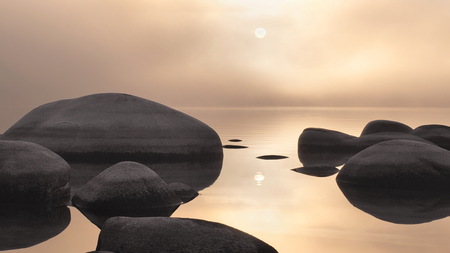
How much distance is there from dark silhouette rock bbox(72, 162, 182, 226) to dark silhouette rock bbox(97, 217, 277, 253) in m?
2.67

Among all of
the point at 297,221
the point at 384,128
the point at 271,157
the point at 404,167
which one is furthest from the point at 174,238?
the point at 384,128

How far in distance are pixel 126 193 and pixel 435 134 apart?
18919 millimetres

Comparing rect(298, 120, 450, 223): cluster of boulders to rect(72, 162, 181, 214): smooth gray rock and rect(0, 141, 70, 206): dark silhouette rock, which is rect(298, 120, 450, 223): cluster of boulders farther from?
rect(0, 141, 70, 206): dark silhouette rock

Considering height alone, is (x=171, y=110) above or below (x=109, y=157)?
above

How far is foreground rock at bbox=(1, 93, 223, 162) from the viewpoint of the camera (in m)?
17.3

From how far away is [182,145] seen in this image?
18.0 meters

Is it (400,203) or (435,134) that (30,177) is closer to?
(400,203)

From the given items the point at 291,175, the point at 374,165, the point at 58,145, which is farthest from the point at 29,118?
the point at 374,165

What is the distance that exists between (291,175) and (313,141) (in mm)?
8172

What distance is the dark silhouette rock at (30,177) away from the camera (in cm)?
988

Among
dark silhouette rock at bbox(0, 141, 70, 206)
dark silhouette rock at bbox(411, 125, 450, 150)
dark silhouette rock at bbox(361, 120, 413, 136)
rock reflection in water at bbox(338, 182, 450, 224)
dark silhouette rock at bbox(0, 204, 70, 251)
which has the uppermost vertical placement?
dark silhouette rock at bbox(0, 141, 70, 206)

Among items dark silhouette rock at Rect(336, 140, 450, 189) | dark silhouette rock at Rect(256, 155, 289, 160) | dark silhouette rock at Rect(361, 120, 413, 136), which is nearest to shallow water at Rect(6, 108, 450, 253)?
dark silhouette rock at Rect(336, 140, 450, 189)

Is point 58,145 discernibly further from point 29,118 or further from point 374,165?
point 374,165

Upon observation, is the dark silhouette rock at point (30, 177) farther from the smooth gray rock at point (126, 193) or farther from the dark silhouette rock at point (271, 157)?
the dark silhouette rock at point (271, 157)
